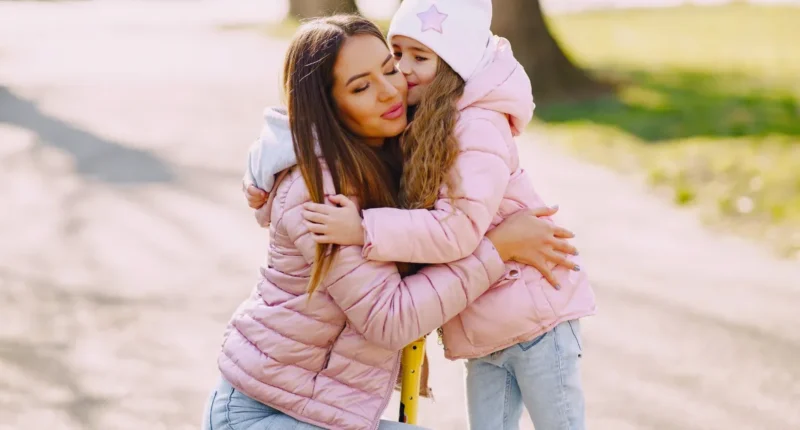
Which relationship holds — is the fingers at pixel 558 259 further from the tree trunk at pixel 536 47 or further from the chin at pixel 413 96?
the tree trunk at pixel 536 47

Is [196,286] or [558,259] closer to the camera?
[558,259]

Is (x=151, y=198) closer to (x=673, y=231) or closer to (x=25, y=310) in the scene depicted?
(x=25, y=310)

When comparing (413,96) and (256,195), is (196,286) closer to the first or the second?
(256,195)

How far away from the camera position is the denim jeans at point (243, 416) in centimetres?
270

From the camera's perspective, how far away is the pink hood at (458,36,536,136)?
273 cm

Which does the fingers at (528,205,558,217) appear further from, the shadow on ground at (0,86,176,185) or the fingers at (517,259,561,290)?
the shadow on ground at (0,86,176,185)

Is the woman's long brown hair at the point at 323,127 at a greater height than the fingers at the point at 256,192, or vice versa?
the woman's long brown hair at the point at 323,127

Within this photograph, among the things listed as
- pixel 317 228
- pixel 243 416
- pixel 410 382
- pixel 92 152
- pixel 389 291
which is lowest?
pixel 243 416

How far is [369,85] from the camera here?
2705mm

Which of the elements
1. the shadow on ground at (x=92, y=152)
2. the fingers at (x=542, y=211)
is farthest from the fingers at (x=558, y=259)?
the shadow on ground at (x=92, y=152)

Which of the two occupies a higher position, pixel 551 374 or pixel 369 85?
pixel 369 85

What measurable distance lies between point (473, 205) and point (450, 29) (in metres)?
0.48

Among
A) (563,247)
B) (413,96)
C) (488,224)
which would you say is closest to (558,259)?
(563,247)

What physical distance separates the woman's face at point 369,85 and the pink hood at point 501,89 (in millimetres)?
178
